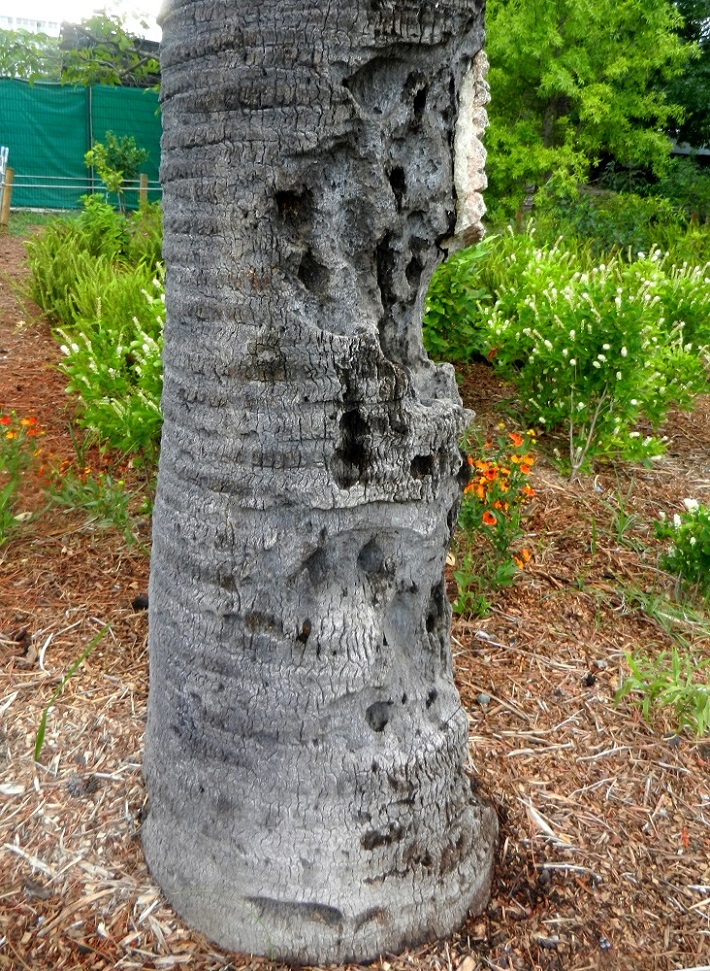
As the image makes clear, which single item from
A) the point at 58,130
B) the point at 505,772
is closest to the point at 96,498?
the point at 505,772

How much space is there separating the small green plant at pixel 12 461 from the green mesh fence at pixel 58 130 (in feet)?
43.0

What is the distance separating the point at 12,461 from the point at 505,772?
2.46 metres

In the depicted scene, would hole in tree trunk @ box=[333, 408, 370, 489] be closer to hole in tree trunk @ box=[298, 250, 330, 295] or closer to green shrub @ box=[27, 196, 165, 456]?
hole in tree trunk @ box=[298, 250, 330, 295]

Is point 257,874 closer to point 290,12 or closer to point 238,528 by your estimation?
point 238,528

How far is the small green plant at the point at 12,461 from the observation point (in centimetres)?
339

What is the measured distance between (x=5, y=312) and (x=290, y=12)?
18.4 feet

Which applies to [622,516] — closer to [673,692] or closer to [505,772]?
[673,692]

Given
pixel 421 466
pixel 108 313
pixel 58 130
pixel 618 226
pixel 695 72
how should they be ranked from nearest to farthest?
pixel 421 466, pixel 108 313, pixel 618 226, pixel 58 130, pixel 695 72

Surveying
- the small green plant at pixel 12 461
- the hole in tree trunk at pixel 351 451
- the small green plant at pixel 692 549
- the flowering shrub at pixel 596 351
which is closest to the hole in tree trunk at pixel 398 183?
the hole in tree trunk at pixel 351 451

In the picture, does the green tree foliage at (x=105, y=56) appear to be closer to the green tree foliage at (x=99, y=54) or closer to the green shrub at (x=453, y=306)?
the green tree foliage at (x=99, y=54)

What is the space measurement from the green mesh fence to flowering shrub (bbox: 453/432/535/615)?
46.3ft

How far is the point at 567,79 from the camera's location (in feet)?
36.3

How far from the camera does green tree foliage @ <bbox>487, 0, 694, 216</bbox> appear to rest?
10.9 meters

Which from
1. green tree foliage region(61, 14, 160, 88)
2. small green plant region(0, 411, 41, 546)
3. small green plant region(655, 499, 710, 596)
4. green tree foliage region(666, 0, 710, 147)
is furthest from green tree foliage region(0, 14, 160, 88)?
green tree foliage region(666, 0, 710, 147)
